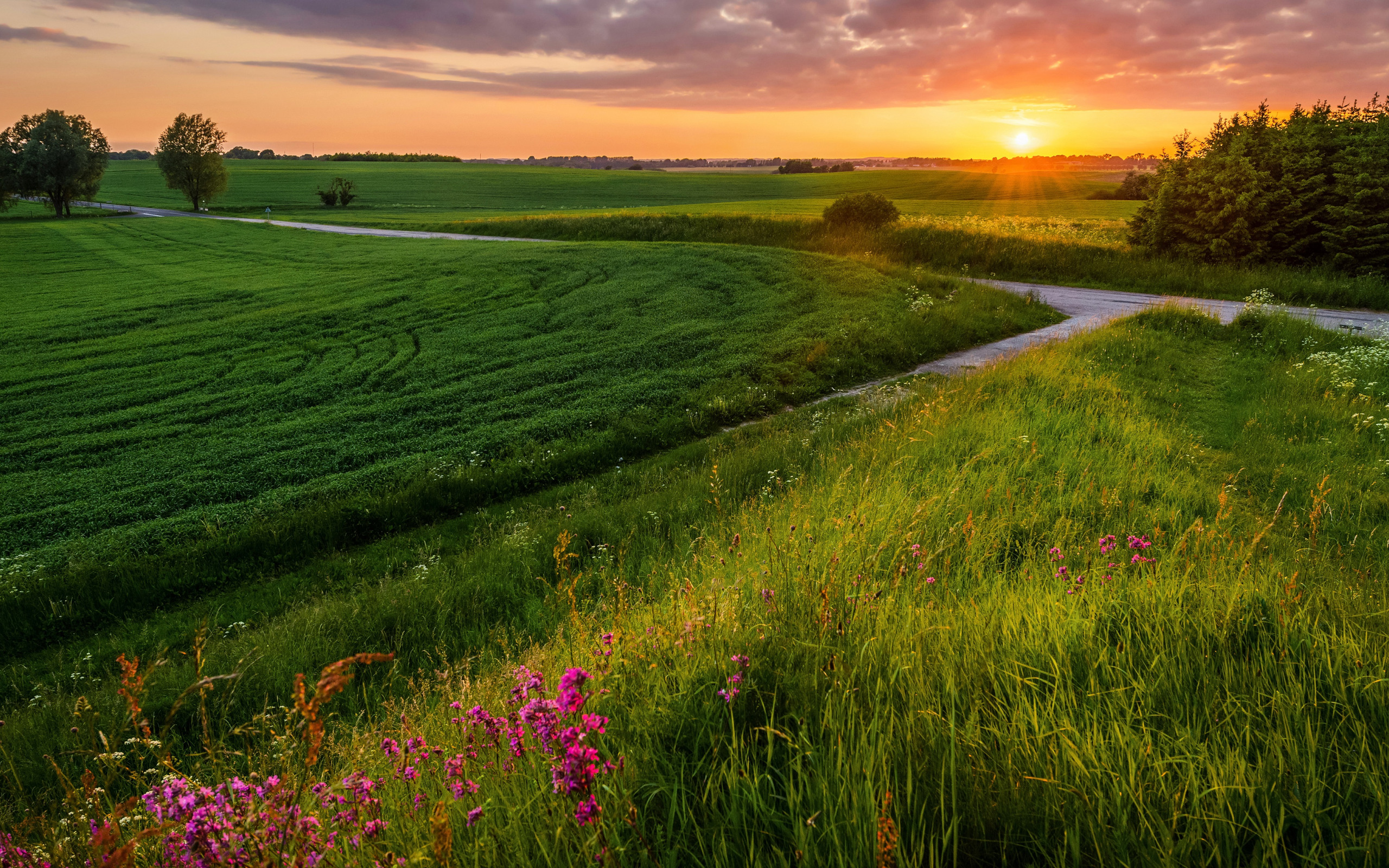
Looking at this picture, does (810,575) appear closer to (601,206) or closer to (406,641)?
(406,641)

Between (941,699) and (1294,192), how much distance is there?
28.7 meters

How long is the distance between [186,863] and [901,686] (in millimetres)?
2537

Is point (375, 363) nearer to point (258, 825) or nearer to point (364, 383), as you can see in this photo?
point (364, 383)

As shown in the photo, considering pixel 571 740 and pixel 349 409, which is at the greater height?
pixel 571 740

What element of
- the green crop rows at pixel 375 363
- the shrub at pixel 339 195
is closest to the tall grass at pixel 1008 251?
the green crop rows at pixel 375 363

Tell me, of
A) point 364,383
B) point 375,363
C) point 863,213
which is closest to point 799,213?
point 863,213

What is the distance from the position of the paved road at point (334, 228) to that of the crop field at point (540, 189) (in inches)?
174

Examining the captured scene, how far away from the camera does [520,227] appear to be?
4403cm

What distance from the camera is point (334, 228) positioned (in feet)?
167

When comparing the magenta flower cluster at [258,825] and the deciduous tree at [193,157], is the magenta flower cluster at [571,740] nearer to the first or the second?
the magenta flower cluster at [258,825]

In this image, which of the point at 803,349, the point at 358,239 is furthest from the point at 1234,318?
the point at 358,239

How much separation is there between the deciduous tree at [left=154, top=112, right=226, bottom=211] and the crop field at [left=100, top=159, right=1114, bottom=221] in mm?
2566

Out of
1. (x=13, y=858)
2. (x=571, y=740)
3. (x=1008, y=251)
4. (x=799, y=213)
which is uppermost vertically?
(x=799, y=213)

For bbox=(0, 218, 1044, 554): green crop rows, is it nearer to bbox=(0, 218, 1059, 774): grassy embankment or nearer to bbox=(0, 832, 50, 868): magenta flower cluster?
bbox=(0, 218, 1059, 774): grassy embankment
